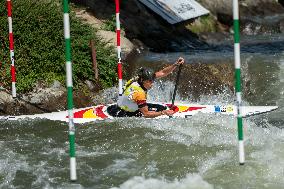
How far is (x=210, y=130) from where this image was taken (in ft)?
28.1

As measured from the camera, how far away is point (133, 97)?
8.94m

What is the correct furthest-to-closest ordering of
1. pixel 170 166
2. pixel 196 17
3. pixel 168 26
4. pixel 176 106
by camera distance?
pixel 196 17, pixel 168 26, pixel 176 106, pixel 170 166

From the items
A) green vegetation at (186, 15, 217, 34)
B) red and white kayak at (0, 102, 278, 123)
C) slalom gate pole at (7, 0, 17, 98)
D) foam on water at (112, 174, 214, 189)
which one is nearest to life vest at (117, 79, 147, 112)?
red and white kayak at (0, 102, 278, 123)

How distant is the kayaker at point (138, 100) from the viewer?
877cm

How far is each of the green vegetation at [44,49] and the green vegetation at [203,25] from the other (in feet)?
19.1

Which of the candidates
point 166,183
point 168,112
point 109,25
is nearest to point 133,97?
point 168,112

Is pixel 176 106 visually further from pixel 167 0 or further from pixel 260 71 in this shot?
pixel 167 0

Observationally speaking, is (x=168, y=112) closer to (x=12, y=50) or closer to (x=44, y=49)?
(x=12, y=50)

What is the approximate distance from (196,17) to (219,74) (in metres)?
6.01

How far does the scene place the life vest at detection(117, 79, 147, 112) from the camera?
8.86 meters

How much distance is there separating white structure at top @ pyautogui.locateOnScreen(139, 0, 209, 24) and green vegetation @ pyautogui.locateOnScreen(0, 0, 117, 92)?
4764 millimetres

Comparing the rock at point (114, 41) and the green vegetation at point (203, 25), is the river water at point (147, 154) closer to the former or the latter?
the rock at point (114, 41)

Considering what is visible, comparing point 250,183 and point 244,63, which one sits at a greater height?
point 244,63

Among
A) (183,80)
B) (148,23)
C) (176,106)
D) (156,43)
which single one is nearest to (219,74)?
(183,80)
